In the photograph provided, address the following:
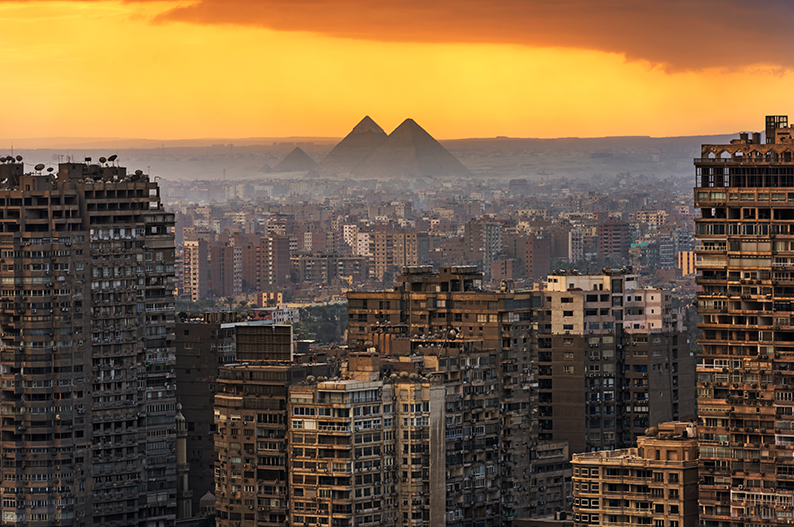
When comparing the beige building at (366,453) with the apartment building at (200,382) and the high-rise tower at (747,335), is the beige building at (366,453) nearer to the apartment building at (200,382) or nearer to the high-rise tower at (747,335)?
the high-rise tower at (747,335)

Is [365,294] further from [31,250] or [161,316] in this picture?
[31,250]

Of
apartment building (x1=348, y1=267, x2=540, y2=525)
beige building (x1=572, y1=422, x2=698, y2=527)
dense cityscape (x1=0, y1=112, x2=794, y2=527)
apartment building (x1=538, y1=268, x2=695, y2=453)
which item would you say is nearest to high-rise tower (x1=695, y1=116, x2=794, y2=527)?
dense cityscape (x1=0, y1=112, x2=794, y2=527)

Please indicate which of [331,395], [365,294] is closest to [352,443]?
[331,395]

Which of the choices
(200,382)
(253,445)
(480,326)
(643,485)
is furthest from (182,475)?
(643,485)

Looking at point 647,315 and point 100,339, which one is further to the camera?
point 647,315

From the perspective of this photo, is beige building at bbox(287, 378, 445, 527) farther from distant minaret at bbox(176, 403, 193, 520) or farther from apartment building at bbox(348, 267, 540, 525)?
distant minaret at bbox(176, 403, 193, 520)

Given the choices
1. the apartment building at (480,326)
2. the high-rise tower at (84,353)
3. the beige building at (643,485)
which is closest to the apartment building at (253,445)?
the high-rise tower at (84,353)
